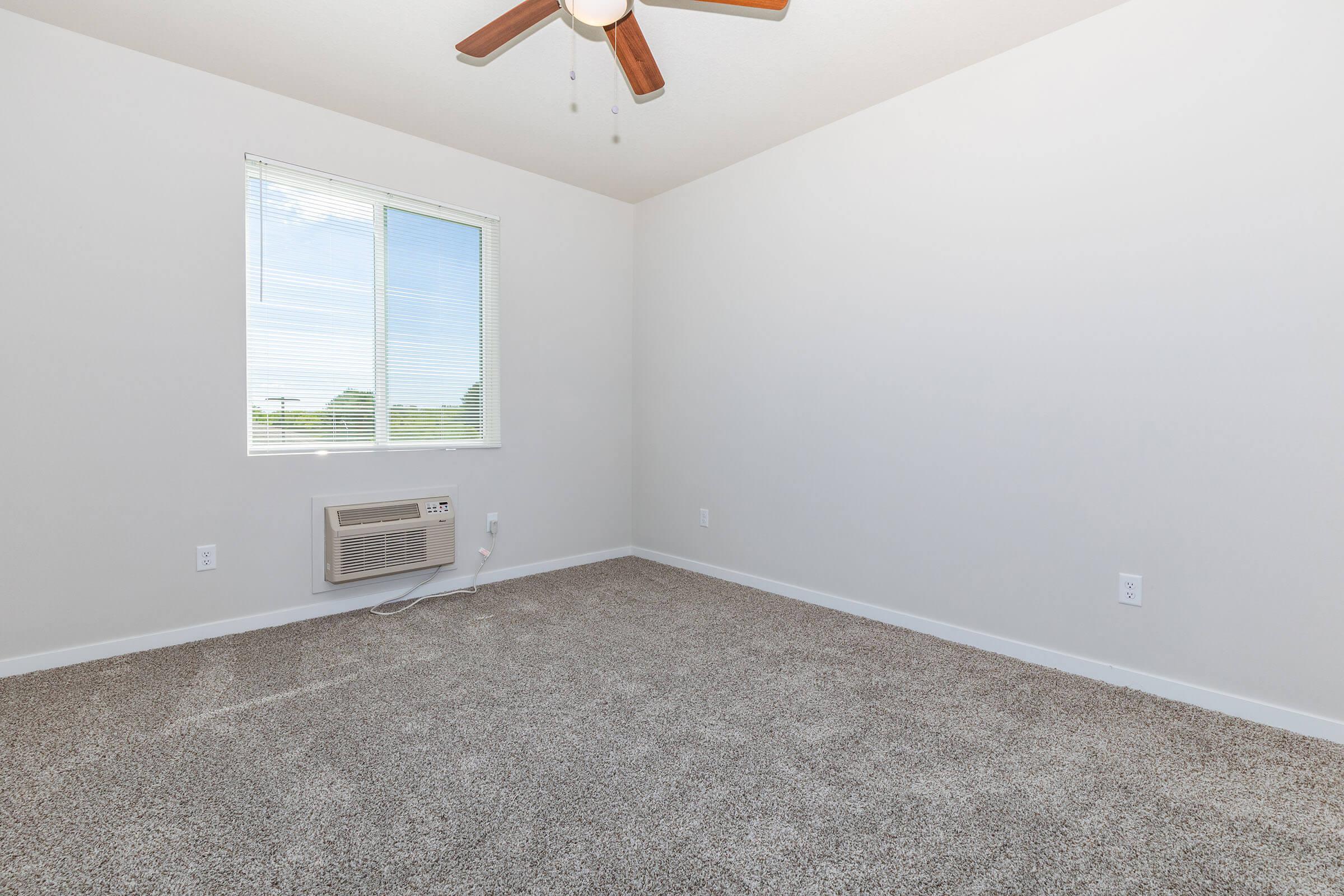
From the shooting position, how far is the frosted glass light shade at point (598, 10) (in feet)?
5.97

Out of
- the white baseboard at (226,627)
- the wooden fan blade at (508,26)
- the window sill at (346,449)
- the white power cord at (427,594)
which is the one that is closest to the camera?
the wooden fan blade at (508,26)

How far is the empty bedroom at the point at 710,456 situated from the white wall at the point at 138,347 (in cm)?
2

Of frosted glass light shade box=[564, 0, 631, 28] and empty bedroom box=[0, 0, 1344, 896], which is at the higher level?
frosted glass light shade box=[564, 0, 631, 28]

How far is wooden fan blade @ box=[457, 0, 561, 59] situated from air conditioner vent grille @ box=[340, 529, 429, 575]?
230cm

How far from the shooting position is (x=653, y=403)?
430cm

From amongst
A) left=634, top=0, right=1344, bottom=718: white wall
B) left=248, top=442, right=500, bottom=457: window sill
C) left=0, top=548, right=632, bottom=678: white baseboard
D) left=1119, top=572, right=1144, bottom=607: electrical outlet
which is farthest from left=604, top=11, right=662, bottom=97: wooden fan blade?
left=0, top=548, right=632, bottom=678: white baseboard

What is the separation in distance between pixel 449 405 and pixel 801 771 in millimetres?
2811

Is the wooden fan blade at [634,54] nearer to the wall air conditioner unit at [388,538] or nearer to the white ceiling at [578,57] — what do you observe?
the white ceiling at [578,57]

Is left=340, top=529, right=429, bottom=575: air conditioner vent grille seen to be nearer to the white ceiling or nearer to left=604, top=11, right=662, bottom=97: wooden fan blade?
the white ceiling

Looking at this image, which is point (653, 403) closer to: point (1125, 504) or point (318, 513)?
point (318, 513)

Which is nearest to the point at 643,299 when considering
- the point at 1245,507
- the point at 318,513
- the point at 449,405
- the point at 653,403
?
the point at 653,403

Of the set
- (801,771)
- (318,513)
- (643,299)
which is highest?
(643,299)

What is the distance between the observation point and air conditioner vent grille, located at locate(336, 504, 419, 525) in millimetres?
3129

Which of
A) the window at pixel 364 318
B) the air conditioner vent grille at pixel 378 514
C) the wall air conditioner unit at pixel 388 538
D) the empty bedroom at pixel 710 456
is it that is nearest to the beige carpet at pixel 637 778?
the empty bedroom at pixel 710 456
